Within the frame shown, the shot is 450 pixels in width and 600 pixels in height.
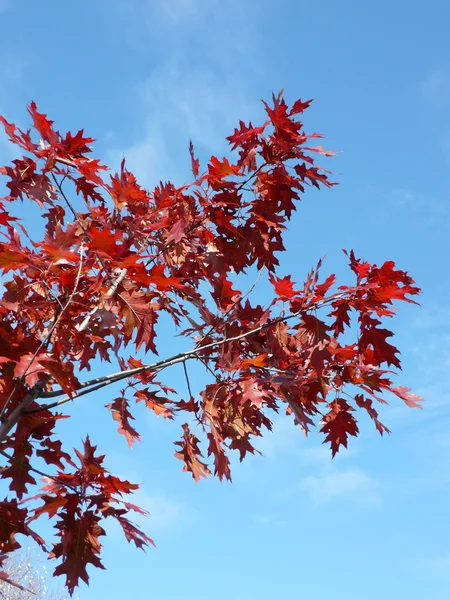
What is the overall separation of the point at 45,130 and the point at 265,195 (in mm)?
1382

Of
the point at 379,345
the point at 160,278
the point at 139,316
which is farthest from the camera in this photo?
the point at 379,345

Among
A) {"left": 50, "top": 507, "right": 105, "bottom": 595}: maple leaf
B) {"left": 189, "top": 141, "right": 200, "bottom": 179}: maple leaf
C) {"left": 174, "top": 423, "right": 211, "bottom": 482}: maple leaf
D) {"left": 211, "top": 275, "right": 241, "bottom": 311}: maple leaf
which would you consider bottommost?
{"left": 50, "top": 507, "right": 105, "bottom": 595}: maple leaf

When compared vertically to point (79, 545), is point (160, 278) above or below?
above

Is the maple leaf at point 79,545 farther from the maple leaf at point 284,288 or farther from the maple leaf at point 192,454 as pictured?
the maple leaf at point 284,288

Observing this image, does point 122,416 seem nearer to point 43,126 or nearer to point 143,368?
point 143,368

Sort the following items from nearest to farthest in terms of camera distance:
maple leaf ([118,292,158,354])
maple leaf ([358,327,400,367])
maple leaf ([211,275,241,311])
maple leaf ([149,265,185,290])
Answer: maple leaf ([149,265,185,290]) → maple leaf ([118,292,158,354]) → maple leaf ([358,327,400,367]) → maple leaf ([211,275,241,311])

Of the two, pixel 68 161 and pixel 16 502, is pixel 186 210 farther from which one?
pixel 16 502

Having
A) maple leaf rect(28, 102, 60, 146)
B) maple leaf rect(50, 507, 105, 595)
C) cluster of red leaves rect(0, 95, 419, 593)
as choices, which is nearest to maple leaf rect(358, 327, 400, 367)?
cluster of red leaves rect(0, 95, 419, 593)

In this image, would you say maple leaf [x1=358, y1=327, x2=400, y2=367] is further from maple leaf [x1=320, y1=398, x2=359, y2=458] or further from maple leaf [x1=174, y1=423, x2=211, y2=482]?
maple leaf [x1=174, y1=423, x2=211, y2=482]

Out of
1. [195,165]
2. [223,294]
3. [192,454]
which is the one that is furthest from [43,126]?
[192,454]

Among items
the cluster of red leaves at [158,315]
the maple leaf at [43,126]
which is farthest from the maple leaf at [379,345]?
the maple leaf at [43,126]

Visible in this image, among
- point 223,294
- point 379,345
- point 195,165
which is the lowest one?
point 379,345

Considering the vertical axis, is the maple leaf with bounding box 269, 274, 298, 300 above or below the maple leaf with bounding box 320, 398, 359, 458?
above

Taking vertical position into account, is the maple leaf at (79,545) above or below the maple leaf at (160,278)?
below
